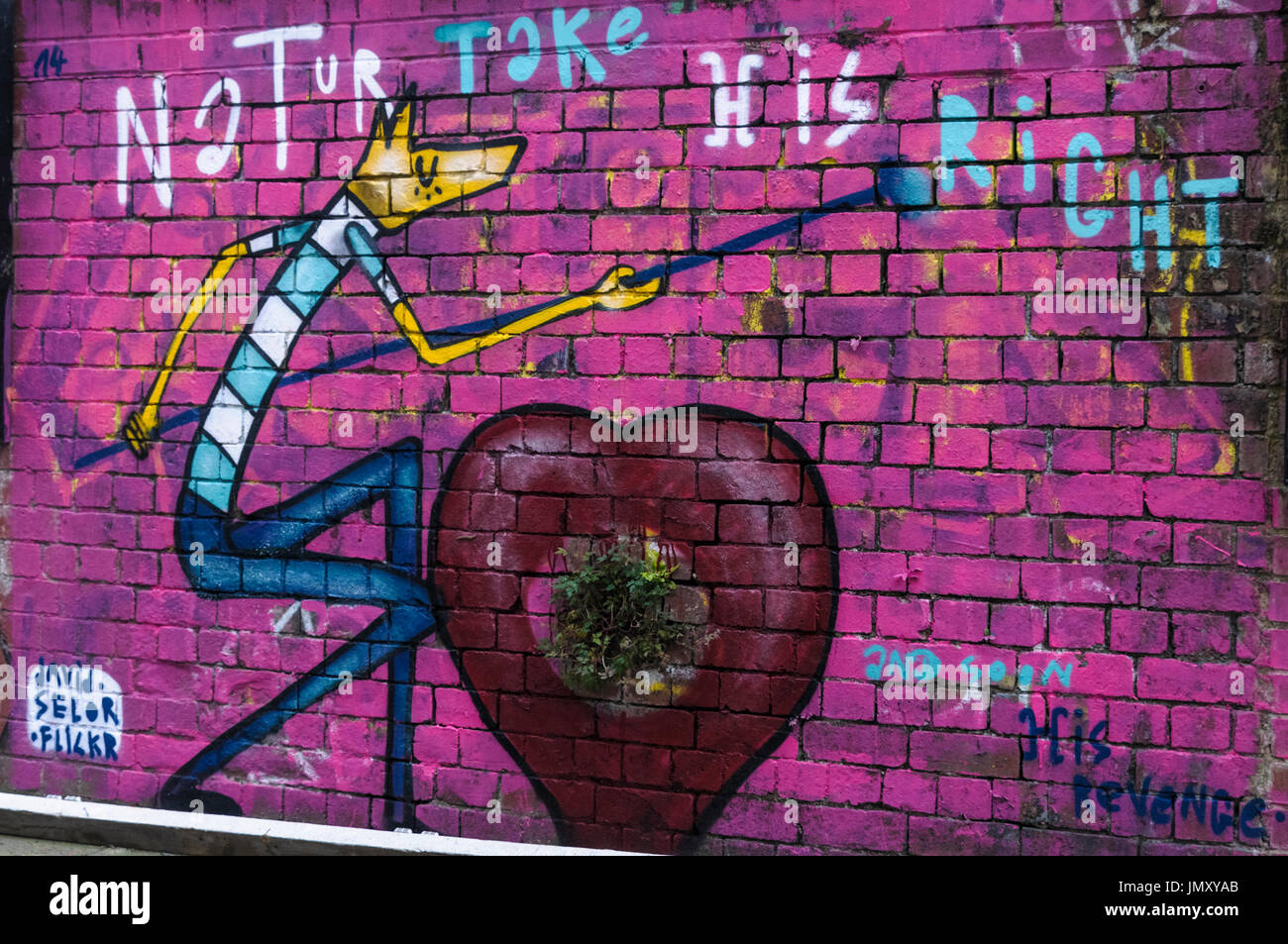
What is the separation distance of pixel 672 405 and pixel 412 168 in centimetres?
128

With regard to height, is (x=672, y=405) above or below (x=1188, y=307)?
below

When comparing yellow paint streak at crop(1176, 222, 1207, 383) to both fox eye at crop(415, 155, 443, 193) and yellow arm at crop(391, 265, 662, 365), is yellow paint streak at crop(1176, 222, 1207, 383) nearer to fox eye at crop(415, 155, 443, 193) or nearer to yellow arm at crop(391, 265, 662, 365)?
yellow arm at crop(391, 265, 662, 365)

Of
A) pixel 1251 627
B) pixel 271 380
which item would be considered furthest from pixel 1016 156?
pixel 271 380

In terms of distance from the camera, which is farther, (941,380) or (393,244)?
(393,244)

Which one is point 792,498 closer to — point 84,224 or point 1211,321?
point 1211,321

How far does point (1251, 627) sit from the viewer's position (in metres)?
2.85

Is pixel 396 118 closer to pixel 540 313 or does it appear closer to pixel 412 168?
pixel 412 168

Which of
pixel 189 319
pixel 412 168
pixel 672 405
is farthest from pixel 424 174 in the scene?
pixel 672 405

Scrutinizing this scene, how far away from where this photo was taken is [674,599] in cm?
325

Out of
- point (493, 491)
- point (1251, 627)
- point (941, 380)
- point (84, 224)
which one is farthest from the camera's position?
point (84, 224)

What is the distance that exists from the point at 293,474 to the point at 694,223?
1721 millimetres

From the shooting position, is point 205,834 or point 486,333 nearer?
point 486,333

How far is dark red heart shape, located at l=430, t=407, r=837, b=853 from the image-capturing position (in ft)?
10.4

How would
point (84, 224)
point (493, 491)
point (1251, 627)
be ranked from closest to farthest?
point (1251, 627) → point (493, 491) → point (84, 224)
